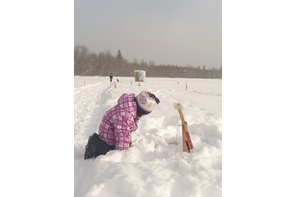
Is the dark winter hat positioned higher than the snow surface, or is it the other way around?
the dark winter hat

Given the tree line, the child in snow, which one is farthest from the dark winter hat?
the tree line

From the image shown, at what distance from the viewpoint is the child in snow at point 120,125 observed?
1665 millimetres

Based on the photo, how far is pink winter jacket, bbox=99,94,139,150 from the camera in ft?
5.45

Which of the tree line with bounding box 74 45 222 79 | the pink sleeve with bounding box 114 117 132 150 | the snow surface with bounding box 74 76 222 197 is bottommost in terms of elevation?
the snow surface with bounding box 74 76 222 197

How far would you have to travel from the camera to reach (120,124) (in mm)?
1663

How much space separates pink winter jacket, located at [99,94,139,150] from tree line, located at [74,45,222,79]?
0.27 meters

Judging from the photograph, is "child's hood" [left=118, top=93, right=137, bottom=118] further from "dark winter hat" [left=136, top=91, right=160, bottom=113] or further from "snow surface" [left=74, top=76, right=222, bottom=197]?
"snow surface" [left=74, top=76, right=222, bottom=197]

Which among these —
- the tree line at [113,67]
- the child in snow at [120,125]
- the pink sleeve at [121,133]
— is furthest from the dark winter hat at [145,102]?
the tree line at [113,67]

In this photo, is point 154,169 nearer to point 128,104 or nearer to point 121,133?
point 121,133

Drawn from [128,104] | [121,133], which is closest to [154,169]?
[121,133]
